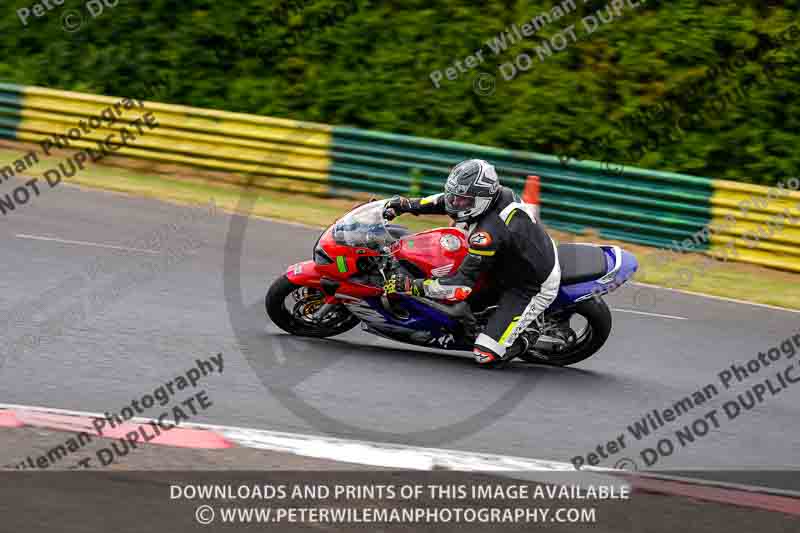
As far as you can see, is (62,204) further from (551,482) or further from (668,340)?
(551,482)

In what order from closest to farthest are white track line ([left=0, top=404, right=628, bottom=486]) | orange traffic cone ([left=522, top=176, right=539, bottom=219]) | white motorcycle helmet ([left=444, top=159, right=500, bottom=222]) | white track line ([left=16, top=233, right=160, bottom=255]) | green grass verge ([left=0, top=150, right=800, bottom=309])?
1. white track line ([left=0, top=404, right=628, bottom=486])
2. white motorcycle helmet ([left=444, top=159, right=500, bottom=222])
3. white track line ([left=16, top=233, right=160, bottom=255])
4. green grass verge ([left=0, top=150, right=800, bottom=309])
5. orange traffic cone ([left=522, top=176, right=539, bottom=219])

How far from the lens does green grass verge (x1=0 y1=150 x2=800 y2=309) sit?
13438 mm

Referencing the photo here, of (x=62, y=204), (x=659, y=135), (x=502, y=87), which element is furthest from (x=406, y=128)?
(x=62, y=204)

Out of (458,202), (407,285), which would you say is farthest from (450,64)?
(407,285)

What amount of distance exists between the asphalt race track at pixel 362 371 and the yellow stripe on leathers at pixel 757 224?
92.9 inches

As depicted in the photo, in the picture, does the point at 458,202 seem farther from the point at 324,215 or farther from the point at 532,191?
the point at 324,215

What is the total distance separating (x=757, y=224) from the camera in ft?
48.1

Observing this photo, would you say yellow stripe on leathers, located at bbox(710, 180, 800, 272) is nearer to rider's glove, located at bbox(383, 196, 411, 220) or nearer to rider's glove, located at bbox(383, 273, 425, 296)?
rider's glove, located at bbox(383, 196, 411, 220)

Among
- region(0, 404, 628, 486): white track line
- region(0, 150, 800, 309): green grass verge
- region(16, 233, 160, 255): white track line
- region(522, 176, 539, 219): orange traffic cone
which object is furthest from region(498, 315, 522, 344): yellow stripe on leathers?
region(522, 176, 539, 219): orange traffic cone

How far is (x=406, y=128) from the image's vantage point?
18.5 meters

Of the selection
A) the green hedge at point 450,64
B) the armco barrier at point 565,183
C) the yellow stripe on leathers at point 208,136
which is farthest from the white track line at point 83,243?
the green hedge at point 450,64

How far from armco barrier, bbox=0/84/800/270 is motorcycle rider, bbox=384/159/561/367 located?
6580mm

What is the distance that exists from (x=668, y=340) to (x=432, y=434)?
3997mm

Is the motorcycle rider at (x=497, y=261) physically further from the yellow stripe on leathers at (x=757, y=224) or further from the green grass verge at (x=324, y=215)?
the yellow stripe on leathers at (x=757, y=224)
